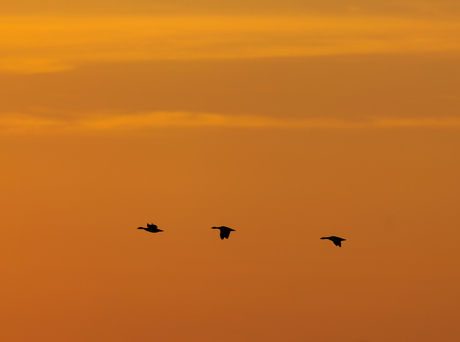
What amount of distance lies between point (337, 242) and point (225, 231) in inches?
443

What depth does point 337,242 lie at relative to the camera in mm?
175625

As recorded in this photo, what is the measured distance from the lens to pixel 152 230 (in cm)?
18162

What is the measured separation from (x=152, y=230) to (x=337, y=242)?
64.2 feet

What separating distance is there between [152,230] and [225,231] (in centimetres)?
881

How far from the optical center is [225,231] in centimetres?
17700
